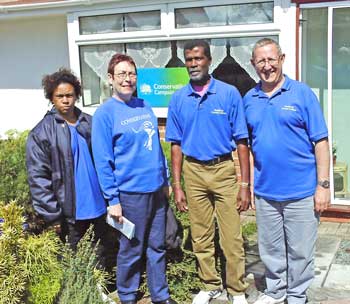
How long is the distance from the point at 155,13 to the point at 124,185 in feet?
11.6

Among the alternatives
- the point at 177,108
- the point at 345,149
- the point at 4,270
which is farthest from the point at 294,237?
the point at 345,149

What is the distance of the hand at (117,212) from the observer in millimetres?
3768

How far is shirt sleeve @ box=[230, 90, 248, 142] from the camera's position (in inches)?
149

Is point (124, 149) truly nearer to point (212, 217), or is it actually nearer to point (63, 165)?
point (63, 165)

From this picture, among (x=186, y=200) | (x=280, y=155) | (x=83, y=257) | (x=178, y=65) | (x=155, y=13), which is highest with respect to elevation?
(x=155, y=13)

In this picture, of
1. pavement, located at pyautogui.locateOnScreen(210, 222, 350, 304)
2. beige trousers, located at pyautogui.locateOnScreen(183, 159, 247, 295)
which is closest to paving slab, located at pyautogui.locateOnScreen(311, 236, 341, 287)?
pavement, located at pyautogui.locateOnScreen(210, 222, 350, 304)

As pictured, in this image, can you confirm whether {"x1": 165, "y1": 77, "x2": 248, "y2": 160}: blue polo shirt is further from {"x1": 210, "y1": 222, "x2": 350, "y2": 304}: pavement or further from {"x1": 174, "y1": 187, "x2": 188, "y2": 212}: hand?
{"x1": 210, "y1": 222, "x2": 350, "y2": 304}: pavement

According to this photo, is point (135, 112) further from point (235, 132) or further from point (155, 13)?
point (155, 13)

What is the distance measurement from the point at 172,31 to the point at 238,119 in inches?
120

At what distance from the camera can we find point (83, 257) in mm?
3695

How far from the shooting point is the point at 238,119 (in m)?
3.80

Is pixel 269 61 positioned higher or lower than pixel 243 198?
higher

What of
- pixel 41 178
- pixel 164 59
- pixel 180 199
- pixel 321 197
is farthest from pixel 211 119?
pixel 164 59

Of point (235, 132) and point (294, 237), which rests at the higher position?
point (235, 132)
